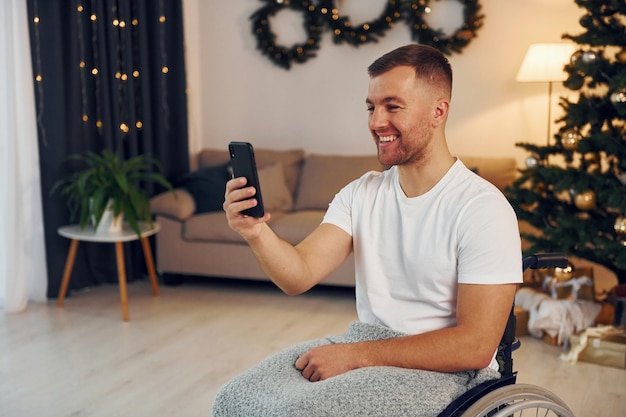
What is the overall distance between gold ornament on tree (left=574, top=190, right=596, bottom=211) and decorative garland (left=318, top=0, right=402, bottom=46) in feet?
5.99

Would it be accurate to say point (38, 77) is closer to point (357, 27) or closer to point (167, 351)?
point (167, 351)

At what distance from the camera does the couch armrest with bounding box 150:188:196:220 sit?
4473mm

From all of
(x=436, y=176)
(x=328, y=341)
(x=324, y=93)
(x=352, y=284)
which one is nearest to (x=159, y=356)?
(x=352, y=284)

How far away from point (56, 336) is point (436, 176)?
2.47 m

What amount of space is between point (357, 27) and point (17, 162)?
220 centimetres

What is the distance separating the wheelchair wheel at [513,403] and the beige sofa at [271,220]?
2605 millimetres

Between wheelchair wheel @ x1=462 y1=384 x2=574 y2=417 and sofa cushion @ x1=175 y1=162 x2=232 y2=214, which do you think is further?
sofa cushion @ x1=175 y1=162 x2=232 y2=214

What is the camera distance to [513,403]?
1.52 meters

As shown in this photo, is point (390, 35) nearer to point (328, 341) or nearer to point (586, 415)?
point (586, 415)

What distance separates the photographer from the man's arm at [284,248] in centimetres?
159

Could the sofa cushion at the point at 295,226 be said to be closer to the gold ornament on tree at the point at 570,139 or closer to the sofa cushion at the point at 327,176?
the sofa cushion at the point at 327,176

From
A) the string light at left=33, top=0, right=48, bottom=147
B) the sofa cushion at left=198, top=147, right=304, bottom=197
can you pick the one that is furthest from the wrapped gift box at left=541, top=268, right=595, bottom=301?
the string light at left=33, top=0, right=48, bottom=147

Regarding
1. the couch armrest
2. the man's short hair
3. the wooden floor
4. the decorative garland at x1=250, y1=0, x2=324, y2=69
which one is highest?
the decorative garland at x1=250, y1=0, x2=324, y2=69

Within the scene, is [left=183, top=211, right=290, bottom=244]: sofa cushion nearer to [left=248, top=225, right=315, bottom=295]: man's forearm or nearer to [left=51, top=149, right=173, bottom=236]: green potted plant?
[left=51, top=149, right=173, bottom=236]: green potted plant
